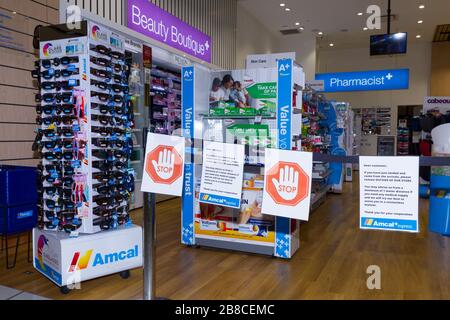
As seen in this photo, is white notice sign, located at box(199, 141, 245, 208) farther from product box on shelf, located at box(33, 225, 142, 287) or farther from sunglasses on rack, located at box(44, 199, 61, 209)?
sunglasses on rack, located at box(44, 199, 61, 209)

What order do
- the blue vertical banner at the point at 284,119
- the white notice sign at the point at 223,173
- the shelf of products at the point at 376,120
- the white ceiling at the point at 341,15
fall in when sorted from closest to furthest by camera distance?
1. the white notice sign at the point at 223,173
2. the blue vertical banner at the point at 284,119
3. the white ceiling at the point at 341,15
4. the shelf of products at the point at 376,120

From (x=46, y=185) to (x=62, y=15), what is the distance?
247 cm

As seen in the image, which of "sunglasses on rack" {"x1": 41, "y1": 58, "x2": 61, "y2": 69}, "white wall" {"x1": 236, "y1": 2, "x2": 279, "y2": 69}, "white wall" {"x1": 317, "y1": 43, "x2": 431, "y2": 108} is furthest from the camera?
"white wall" {"x1": 317, "y1": 43, "x2": 431, "y2": 108}

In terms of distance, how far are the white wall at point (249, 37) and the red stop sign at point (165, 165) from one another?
26.4ft

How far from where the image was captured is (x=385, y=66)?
14.6 metres

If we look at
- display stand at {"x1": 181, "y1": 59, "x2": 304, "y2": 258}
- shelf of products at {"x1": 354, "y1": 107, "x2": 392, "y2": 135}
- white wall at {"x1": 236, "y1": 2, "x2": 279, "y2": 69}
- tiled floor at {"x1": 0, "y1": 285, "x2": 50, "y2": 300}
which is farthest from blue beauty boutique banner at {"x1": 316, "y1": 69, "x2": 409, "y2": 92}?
tiled floor at {"x1": 0, "y1": 285, "x2": 50, "y2": 300}

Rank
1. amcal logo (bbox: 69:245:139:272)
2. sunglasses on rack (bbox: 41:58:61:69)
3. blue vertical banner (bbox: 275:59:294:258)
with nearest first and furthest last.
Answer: amcal logo (bbox: 69:245:139:272) < sunglasses on rack (bbox: 41:58:61:69) < blue vertical banner (bbox: 275:59:294:258)

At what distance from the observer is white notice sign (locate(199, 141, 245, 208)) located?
1995mm

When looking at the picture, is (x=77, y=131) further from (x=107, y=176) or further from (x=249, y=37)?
(x=249, y=37)

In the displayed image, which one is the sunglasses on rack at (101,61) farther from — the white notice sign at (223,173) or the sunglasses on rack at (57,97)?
the white notice sign at (223,173)

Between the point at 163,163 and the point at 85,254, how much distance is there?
1356 mm

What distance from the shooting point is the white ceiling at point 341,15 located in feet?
31.8

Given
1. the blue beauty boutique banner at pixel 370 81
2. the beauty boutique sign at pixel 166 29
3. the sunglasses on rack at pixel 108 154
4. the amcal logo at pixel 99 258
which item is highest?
the beauty boutique sign at pixel 166 29

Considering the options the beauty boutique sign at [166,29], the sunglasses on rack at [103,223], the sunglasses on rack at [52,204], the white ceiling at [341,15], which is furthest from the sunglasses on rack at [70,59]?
the white ceiling at [341,15]
